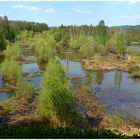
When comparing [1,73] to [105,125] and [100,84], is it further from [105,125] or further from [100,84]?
[105,125]

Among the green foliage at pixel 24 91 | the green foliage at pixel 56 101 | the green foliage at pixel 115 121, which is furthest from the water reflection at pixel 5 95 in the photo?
the green foliage at pixel 115 121

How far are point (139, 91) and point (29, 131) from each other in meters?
39.9

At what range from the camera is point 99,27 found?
116 meters

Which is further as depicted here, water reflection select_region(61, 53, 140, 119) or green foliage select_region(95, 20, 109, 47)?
green foliage select_region(95, 20, 109, 47)

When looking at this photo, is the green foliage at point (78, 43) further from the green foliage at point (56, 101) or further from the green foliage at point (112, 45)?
the green foliage at point (56, 101)

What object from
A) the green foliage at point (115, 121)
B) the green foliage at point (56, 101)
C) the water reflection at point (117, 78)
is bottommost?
the water reflection at point (117, 78)

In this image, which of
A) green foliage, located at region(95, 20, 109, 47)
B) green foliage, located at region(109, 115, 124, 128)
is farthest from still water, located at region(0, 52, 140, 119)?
green foliage, located at region(95, 20, 109, 47)

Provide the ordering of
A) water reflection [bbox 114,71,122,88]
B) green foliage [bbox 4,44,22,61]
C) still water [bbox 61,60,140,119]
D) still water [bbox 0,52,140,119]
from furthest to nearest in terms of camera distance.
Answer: green foliage [bbox 4,44,22,61]
water reflection [bbox 114,71,122,88]
still water [bbox 0,52,140,119]
still water [bbox 61,60,140,119]

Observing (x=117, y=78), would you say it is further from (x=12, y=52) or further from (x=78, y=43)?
(x=78, y=43)

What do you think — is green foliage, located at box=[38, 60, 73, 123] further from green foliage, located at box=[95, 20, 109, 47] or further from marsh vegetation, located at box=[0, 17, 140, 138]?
green foliage, located at box=[95, 20, 109, 47]

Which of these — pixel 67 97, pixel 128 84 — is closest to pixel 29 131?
pixel 67 97

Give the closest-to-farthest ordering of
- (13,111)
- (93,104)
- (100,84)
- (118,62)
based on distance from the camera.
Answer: (13,111) < (93,104) < (100,84) < (118,62)

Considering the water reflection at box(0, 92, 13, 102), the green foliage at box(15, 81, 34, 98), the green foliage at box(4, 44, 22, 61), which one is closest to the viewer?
the green foliage at box(15, 81, 34, 98)

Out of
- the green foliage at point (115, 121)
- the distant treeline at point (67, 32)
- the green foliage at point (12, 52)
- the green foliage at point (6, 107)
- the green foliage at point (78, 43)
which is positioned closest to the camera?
the green foliage at point (115, 121)
